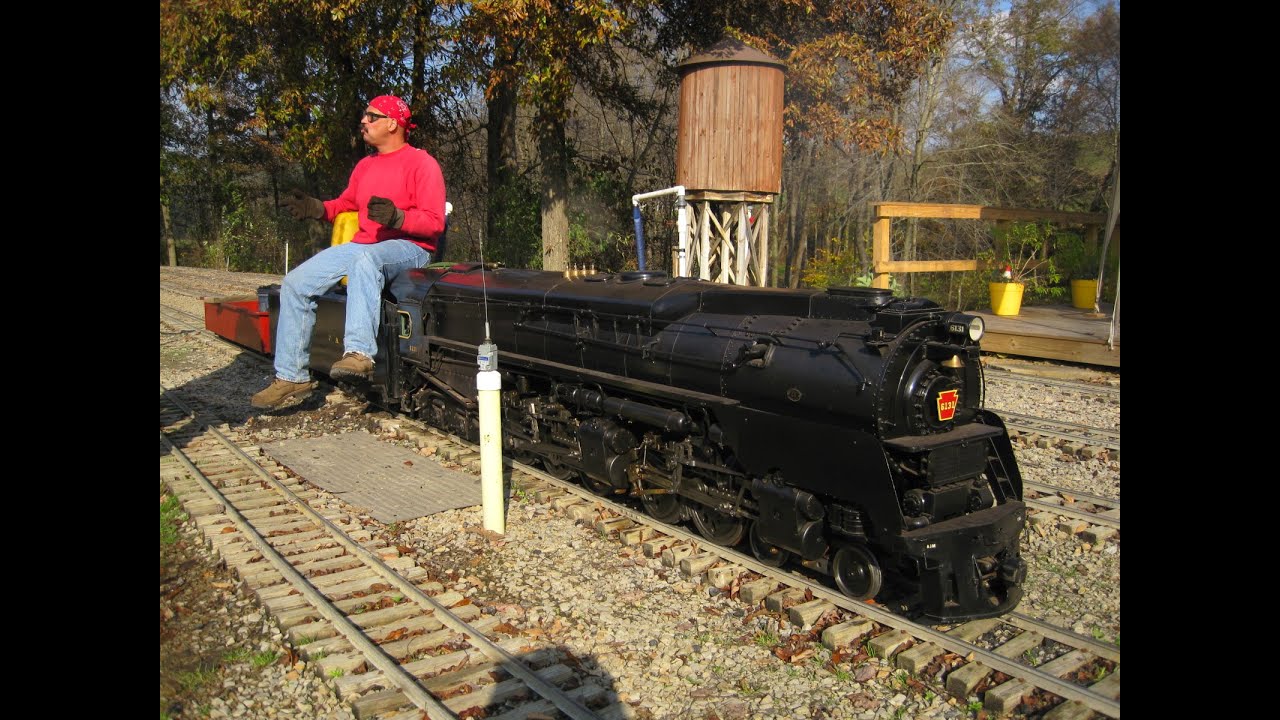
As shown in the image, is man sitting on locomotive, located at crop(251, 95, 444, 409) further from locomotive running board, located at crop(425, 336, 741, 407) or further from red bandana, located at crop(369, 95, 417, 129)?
locomotive running board, located at crop(425, 336, 741, 407)

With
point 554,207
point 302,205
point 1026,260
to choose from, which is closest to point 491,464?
point 302,205

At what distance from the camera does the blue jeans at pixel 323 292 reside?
7508 mm

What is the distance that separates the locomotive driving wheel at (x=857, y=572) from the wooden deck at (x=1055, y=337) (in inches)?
342

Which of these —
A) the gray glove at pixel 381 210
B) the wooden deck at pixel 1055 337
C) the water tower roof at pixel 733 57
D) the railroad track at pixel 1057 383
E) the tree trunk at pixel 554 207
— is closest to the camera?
the gray glove at pixel 381 210

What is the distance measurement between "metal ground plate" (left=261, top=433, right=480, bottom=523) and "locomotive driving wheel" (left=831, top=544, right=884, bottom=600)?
9.53 ft

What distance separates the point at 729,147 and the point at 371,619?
9.74 meters

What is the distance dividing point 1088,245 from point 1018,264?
149 cm

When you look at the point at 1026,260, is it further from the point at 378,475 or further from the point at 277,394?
the point at 277,394

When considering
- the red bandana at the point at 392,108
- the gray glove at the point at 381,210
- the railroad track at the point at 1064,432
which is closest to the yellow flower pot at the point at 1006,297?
the railroad track at the point at 1064,432

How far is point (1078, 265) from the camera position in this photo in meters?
19.6

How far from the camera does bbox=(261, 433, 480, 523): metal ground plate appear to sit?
253 inches

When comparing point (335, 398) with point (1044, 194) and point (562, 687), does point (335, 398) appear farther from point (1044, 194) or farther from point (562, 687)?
point (1044, 194)

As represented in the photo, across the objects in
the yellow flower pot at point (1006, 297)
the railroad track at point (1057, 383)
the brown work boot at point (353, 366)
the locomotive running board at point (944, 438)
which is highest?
the yellow flower pot at point (1006, 297)

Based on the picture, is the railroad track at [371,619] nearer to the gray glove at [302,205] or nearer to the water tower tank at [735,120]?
the gray glove at [302,205]
